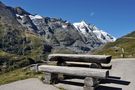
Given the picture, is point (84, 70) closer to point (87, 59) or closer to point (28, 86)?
point (87, 59)

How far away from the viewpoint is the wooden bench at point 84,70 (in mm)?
16334

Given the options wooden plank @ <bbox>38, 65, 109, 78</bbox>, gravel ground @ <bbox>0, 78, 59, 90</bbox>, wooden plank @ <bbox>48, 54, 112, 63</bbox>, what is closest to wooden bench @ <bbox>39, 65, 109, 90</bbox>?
wooden plank @ <bbox>38, 65, 109, 78</bbox>

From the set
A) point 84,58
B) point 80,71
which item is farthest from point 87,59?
point 80,71

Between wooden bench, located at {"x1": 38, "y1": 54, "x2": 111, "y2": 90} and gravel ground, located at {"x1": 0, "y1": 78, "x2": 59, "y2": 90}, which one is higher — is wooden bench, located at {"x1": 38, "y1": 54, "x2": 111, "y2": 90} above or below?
above

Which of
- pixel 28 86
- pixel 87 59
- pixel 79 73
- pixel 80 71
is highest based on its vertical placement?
pixel 87 59

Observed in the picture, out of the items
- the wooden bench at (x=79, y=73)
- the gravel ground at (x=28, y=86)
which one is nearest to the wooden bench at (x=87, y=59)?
the wooden bench at (x=79, y=73)

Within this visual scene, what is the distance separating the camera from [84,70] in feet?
55.4

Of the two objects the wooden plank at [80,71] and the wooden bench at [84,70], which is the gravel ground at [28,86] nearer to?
the wooden bench at [84,70]

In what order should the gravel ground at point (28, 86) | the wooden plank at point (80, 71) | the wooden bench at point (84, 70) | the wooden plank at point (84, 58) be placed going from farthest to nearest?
the gravel ground at point (28, 86) < the wooden plank at point (84, 58) < the wooden bench at point (84, 70) < the wooden plank at point (80, 71)

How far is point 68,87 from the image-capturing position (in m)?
18.2

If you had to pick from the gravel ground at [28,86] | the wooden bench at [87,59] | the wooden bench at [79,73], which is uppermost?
the wooden bench at [87,59]

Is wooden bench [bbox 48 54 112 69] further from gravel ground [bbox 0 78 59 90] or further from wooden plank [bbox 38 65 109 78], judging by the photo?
gravel ground [bbox 0 78 59 90]

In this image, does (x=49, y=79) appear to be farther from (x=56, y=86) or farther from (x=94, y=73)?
(x=94, y=73)

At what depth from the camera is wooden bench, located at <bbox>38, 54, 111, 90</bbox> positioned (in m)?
16.3
